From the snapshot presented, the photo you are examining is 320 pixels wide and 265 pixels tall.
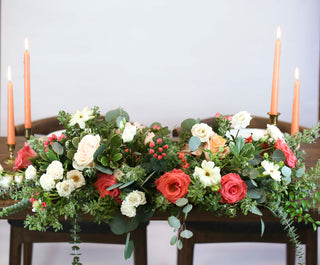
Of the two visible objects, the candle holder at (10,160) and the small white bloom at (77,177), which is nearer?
the small white bloom at (77,177)

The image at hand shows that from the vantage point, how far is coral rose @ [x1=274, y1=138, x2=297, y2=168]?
92 cm

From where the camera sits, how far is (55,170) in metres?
0.88

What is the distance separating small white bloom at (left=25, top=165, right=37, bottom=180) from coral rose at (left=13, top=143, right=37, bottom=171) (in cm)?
5

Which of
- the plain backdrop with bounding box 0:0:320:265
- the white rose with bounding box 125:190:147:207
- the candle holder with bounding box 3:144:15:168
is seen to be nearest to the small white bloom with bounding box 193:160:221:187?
the white rose with bounding box 125:190:147:207

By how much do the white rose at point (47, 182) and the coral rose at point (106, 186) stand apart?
9 centimetres

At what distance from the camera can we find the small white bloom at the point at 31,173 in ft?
2.96

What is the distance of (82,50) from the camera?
8.71ft

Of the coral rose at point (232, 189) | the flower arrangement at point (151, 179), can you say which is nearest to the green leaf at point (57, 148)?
the flower arrangement at point (151, 179)

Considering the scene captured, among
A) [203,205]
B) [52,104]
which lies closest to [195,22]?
[52,104]

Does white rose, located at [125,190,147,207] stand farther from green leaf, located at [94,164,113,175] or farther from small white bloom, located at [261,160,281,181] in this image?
small white bloom, located at [261,160,281,181]

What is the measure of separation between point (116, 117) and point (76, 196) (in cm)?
23

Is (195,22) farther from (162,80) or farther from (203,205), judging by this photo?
(203,205)

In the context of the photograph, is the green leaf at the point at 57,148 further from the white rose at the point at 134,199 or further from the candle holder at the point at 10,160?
the candle holder at the point at 10,160

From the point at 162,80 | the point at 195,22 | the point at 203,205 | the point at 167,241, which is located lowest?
the point at 167,241
